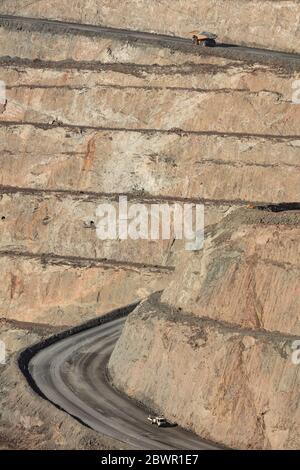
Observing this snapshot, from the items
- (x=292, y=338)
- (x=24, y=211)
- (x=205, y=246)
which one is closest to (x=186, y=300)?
(x=205, y=246)

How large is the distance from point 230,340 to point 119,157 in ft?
128

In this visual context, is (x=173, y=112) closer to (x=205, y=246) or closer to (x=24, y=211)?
(x=24, y=211)

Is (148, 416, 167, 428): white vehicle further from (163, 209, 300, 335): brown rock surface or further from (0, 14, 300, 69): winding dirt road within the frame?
(0, 14, 300, 69): winding dirt road

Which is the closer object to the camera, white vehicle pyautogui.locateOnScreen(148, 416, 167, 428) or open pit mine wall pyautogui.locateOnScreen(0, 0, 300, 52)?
white vehicle pyautogui.locateOnScreen(148, 416, 167, 428)

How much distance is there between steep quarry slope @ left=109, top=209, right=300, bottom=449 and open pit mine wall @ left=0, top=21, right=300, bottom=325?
2289 cm

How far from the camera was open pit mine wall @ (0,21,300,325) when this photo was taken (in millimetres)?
102438

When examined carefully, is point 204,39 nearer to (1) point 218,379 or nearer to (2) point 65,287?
(2) point 65,287

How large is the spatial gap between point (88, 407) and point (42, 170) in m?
36.7

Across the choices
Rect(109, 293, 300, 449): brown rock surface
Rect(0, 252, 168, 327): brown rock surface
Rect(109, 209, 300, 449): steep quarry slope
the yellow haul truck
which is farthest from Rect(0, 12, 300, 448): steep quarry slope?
Rect(109, 293, 300, 449): brown rock surface

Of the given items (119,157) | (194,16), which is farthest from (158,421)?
(194,16)

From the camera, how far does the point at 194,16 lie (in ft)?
420

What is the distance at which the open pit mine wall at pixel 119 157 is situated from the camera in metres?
102

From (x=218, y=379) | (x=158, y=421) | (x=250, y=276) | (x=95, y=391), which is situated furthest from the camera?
(x=95, y=391)

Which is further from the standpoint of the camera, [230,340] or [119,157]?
[119,157]
